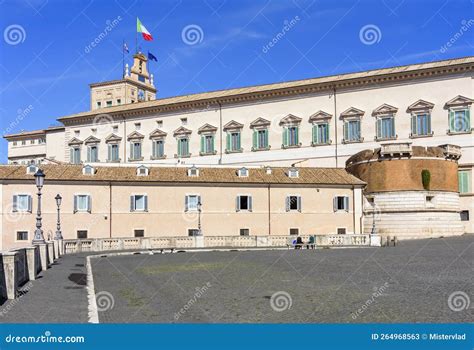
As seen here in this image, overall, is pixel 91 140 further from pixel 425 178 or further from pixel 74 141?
pixel 425 178

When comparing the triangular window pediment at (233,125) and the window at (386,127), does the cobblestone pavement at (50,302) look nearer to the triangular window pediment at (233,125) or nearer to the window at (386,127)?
the window at (386,127)

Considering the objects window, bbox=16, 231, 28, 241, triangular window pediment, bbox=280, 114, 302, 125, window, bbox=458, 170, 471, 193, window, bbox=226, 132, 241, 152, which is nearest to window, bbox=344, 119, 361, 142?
triangular window pediment, bbox=280, 114, 302, 125

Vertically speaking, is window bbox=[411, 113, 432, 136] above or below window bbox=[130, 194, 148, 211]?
above

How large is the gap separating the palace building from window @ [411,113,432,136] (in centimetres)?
9

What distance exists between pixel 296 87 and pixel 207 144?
11995 mm

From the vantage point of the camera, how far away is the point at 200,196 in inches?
1818

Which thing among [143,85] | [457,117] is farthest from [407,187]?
[143,85]

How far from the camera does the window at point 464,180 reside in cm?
Answer: 5375

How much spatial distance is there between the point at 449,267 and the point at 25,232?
30.7 metres

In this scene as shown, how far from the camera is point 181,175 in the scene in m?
47.0

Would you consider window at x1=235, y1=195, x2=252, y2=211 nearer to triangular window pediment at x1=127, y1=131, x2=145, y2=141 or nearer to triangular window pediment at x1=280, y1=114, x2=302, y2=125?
triangular window pediment at x1=280, y1=114, x2=302, y2=125

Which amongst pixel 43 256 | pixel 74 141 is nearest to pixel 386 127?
pixel 74 141

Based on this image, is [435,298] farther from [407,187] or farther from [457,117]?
[457,117]

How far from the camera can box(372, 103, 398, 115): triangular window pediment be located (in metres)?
57.3
